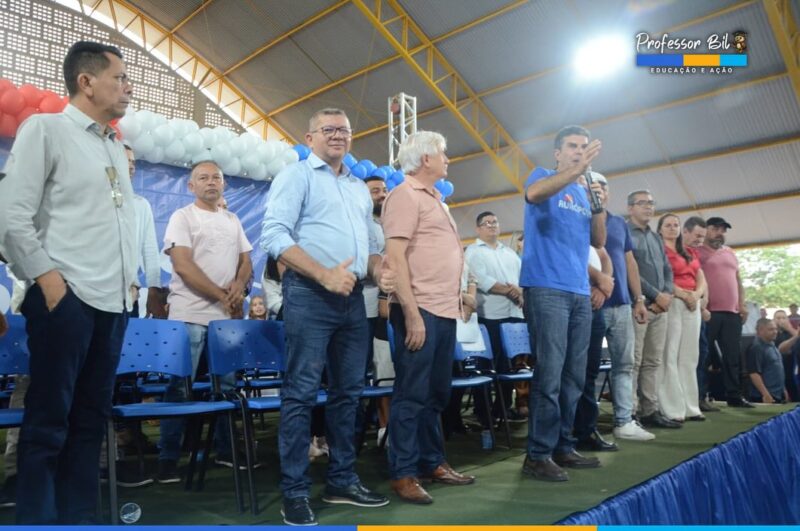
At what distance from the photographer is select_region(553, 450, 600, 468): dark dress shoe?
2.62m

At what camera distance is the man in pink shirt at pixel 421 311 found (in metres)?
2.17

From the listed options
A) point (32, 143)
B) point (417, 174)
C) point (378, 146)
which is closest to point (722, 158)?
point (378, 146)

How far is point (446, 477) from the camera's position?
7.82ft

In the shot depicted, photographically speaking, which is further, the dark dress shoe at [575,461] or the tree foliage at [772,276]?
the tree foliage at [772,276]

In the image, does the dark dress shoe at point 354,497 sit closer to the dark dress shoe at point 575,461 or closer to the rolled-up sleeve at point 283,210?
the rolled-up sleeve at point 283,210

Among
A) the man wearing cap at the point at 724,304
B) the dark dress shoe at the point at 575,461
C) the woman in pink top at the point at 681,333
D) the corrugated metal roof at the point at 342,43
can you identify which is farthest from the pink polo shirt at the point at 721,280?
the corrugated metal roof at the point at 342,43

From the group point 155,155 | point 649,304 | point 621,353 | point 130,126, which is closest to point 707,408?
point 649,304

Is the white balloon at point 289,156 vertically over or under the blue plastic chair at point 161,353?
over

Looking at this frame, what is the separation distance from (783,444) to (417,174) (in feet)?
9.23

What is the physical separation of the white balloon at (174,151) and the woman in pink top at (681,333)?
4603 mm

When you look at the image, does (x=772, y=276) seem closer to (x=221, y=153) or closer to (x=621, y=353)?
(x=221, y=153)

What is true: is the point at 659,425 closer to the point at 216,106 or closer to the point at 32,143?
the point at 32,143

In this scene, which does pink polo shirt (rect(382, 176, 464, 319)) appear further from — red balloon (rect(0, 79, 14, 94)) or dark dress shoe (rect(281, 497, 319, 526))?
red balloon (rect(0, 79, 14, 94))

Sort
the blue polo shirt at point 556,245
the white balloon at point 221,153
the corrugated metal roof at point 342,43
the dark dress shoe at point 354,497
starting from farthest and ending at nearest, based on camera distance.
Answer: the corrugated metal roof at point 342,43 < the white balloon at point 221,153 < the blue polo shirt at point 556,245 < the dark dress shoe at point 354,497
